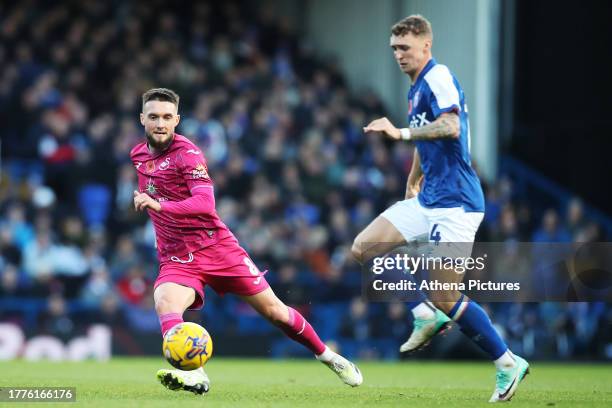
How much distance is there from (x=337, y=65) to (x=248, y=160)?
679 centimetres

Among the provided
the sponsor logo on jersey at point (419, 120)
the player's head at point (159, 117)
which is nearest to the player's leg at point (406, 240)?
the sponsor logo on jersey at point (419, 120)

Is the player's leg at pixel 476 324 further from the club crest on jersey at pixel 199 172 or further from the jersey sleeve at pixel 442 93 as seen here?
the club crest on jersey at pixel 199 172

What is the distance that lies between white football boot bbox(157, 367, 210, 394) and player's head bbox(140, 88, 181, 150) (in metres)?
1.68


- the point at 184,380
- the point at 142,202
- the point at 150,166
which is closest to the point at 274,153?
the point at 150,166

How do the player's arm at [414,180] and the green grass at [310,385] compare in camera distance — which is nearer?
the green grass at [310,385]

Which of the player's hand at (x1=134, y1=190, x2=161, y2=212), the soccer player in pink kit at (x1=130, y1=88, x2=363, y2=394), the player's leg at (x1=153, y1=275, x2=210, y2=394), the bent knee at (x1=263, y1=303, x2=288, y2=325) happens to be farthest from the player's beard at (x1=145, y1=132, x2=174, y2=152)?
the bent knee at (x1=263, y1=303, x2=288, y2=325)

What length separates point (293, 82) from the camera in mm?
22891

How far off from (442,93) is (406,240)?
1200 millimetres

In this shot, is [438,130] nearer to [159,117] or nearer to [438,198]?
[438,198]

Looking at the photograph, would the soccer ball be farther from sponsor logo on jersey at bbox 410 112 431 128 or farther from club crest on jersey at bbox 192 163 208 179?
sponsor logo on jersey at bbox 410 112 431 128

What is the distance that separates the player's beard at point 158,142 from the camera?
8.28m

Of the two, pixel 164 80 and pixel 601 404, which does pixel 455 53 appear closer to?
pixel 164 80

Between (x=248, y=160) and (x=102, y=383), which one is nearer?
(x=102, y=383)

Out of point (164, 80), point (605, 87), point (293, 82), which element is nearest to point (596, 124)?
point (605, 87)
